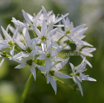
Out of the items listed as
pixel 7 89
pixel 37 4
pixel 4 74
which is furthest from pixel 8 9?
pixel 7 89

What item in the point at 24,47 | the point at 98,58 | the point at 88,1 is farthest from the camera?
the point at 88,1

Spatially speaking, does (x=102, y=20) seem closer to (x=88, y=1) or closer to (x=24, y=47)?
(x=88, y=1)

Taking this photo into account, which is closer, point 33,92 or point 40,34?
point 40,34

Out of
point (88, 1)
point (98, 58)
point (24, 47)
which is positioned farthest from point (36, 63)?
point (88, 1)

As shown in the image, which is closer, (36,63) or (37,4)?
(36,63)

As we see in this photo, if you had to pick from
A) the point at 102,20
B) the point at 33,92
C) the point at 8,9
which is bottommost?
the point at 33,92

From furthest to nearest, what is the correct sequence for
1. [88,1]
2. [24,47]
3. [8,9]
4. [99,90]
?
1. [88,1]
2. [8,9]
3. [99,90]
4. [24,47]

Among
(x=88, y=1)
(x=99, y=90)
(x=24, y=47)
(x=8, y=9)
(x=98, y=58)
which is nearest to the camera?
(x=24, y=47)

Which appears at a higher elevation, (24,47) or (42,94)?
(24,47)

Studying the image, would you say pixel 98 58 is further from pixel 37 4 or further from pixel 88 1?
pixel 88 1
